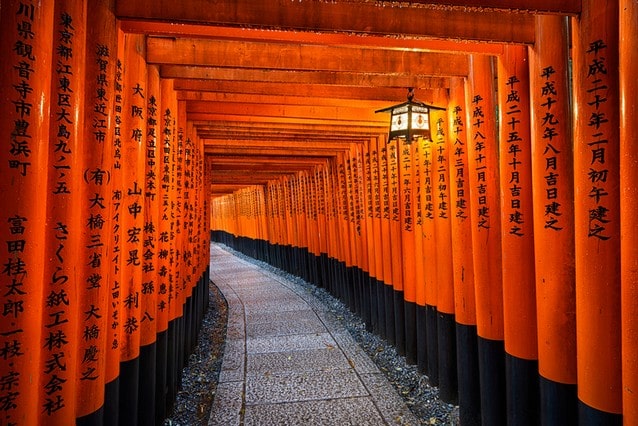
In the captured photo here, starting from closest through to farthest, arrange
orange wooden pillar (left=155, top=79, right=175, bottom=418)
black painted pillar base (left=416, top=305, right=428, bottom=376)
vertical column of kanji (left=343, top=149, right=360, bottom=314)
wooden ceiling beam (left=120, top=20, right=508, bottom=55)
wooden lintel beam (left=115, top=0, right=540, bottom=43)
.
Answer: wooden lintel beam (left=115, top=0, right=540, bottom=43) < wooden ceiling beam (left=120, top=20, right=508, bottom=55) < orange wooden pillar (left=155, top=79, right=175, bottom=418) < black painted pillar base (left=416, top=305, right=428, bottom=376) < vertical column of kanji (left=343, top=149, right=360, bottom=314)

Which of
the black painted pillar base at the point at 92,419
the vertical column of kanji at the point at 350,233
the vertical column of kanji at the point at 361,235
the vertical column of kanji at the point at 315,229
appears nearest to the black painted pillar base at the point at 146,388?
the black painted pillar base at the point at 92,419

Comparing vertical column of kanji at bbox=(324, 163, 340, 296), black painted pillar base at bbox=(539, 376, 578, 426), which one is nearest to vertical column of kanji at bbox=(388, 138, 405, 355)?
black painted pillar base at bbox=(539, 376, 578, 426)

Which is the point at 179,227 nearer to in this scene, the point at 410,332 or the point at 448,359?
the point at 410,332

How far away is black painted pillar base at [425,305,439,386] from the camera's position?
18.9ft

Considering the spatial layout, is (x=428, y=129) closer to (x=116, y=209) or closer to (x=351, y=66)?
(x=351, y=66)

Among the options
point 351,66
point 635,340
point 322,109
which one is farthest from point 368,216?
point 635,340

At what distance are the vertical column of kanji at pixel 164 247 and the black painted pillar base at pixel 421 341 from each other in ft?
12.4

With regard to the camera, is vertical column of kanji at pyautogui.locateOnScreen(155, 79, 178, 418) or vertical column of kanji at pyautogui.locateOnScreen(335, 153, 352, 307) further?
vertical column of kanji at pyautogui.locateOnScreen(335, 153, 352, 307)

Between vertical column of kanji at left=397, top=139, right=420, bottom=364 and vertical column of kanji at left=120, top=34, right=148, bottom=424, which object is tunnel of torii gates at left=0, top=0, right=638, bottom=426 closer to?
vertical column of kanji at left=120, top=34, right=148, bottom=424

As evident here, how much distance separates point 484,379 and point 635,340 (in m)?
2.11

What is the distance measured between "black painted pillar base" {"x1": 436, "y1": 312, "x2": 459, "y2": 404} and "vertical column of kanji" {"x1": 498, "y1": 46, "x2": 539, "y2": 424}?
1651mm

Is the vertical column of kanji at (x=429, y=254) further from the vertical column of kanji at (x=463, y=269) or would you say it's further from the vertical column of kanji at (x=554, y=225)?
the vertical column of kanji at (x=554, y=225)

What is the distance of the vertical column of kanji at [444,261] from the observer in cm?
522

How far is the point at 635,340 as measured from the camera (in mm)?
2348
